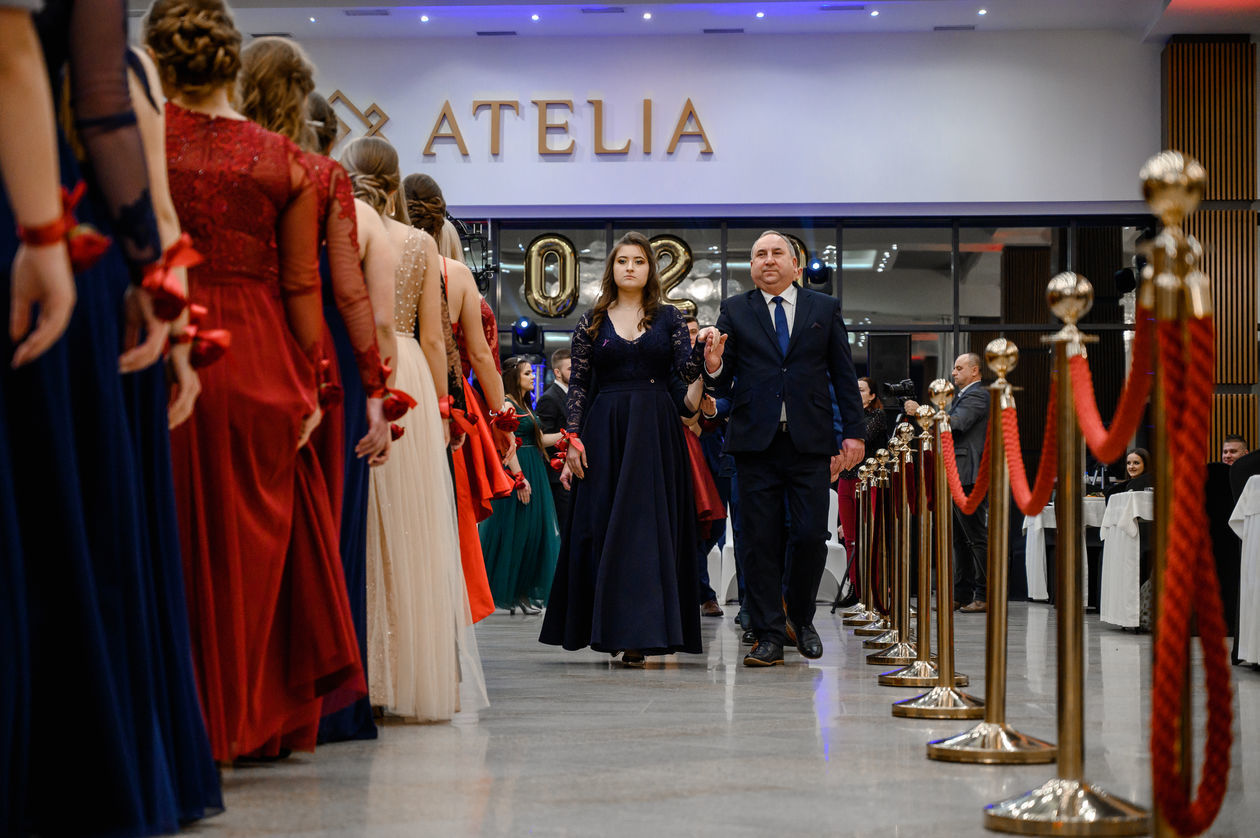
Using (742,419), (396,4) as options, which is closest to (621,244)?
(742,419)

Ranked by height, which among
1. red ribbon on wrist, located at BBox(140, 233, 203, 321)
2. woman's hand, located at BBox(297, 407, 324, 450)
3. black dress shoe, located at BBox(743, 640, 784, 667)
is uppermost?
red ribbon on wrist, located at BBox(140, 233, 203, 321)

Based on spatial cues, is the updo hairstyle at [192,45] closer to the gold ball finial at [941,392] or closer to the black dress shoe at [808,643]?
the gold ball finial at [941,392]

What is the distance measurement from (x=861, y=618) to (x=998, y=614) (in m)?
5.31

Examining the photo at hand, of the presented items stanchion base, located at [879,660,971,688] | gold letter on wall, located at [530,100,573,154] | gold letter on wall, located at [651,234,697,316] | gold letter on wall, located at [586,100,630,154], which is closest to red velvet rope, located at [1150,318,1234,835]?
stanchion base, located at [879,660,971,688]

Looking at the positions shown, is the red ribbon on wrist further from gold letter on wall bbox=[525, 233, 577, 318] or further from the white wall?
gold letter on wall bbox=[525, 233, 577, 318]

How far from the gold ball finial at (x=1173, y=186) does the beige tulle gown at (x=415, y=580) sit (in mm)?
2150

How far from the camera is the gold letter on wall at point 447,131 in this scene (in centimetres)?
1395

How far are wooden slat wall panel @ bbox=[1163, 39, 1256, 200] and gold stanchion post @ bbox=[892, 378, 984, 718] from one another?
10.7m

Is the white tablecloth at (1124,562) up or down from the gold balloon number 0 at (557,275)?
down

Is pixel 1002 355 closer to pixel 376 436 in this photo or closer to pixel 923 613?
pixel 376 436

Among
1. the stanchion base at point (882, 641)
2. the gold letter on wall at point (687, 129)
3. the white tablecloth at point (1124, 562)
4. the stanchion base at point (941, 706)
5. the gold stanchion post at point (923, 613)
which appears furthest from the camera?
the gold letter on wall at point (687, 129)

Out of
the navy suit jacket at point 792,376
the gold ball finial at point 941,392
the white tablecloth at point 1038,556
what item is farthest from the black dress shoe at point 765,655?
the white tablecloth at point 1038,556

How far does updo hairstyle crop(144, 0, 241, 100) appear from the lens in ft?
8.84

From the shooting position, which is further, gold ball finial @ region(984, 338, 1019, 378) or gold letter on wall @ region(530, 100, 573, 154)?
gold letter on wall @ region(530, 100, 573, 154)
